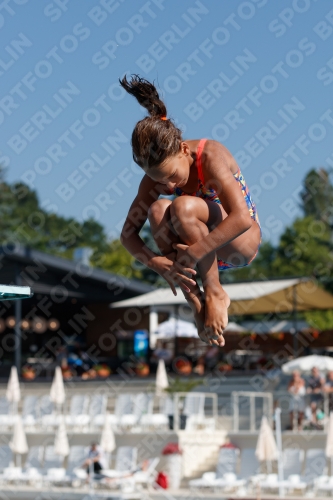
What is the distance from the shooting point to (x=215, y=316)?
426 centimetres

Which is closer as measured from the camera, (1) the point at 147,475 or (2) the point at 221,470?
(1) the point at 147,475

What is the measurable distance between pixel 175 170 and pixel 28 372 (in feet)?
62.2

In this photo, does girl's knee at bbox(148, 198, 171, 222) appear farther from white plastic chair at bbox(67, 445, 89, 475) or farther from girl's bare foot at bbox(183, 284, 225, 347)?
white plastic chair at bbox(67, 445, 89, 475)

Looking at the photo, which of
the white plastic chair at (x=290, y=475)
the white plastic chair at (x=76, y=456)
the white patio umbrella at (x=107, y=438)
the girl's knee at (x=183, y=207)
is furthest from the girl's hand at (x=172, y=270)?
the white plastic chair at (x=76, y=456)

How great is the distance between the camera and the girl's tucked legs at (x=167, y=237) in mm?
4145

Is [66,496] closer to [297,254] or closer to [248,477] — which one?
[248,477]

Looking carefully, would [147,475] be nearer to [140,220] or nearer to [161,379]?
[161,379]

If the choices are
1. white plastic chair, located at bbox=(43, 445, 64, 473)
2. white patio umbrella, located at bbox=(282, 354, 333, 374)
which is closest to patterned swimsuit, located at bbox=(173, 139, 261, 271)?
white plastic chair, located at bbox=(43, 445, 64, 473)

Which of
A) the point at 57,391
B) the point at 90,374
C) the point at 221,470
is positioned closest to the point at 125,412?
the point at 57,391

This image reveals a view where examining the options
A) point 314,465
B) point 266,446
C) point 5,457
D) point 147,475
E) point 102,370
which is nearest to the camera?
point 266,446

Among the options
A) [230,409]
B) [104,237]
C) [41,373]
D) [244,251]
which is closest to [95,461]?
[230,409]

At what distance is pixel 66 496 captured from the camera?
16.1 m

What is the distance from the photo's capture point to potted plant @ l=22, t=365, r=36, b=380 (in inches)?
874

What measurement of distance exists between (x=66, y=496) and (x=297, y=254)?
35003 mm
